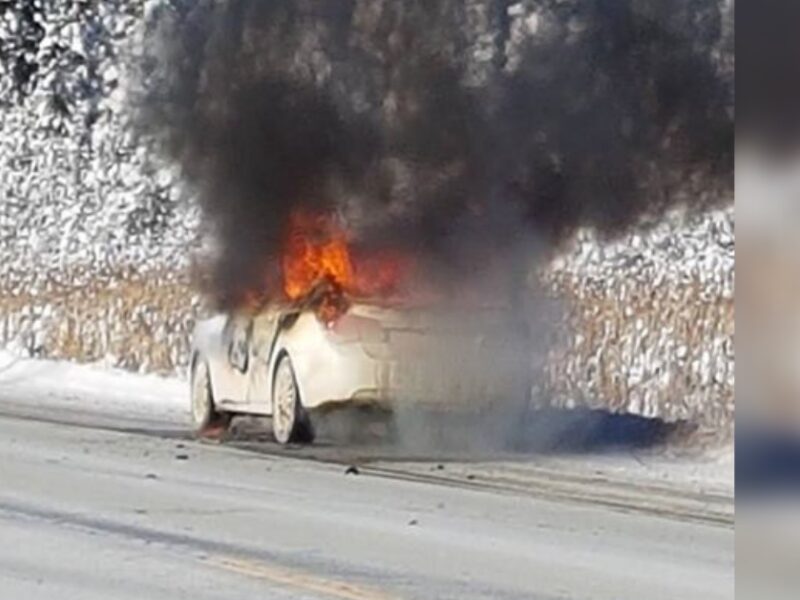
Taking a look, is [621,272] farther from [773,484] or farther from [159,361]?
[773,484]

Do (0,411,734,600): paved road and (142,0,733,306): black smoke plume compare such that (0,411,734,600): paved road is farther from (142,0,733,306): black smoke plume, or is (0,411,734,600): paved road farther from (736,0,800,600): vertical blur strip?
(142,0,733,306): black smoke plume

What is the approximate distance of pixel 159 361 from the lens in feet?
87.5

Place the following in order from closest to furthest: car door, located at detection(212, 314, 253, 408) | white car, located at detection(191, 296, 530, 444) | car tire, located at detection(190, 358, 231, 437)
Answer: white car, located at detection(191, 296, 530, 444), car door, located at detection(212, 314, 253, 408), car tire, located at detection(190, 358, 231, 437)

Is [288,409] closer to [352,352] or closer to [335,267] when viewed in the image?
[352,352]

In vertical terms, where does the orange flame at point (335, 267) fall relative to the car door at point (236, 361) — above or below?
above

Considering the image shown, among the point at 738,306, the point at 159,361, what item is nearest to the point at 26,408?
the point at 159,361

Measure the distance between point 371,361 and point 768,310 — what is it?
13.2 m

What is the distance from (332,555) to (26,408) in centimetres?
1193

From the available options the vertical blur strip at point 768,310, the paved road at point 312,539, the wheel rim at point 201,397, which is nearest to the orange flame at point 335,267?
the wheel rim at point 201,397

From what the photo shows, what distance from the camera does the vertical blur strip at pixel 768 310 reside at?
8.58 ft

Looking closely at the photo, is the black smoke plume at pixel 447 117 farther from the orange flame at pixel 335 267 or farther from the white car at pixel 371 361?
the white car at pixel 371 361

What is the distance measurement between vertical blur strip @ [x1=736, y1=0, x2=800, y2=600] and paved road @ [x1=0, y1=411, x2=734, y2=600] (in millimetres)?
6260

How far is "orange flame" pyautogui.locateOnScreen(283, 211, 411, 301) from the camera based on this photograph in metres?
17.0

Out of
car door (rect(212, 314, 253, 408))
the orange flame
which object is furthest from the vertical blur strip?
car door (rect(212, 314, 253, 408))
